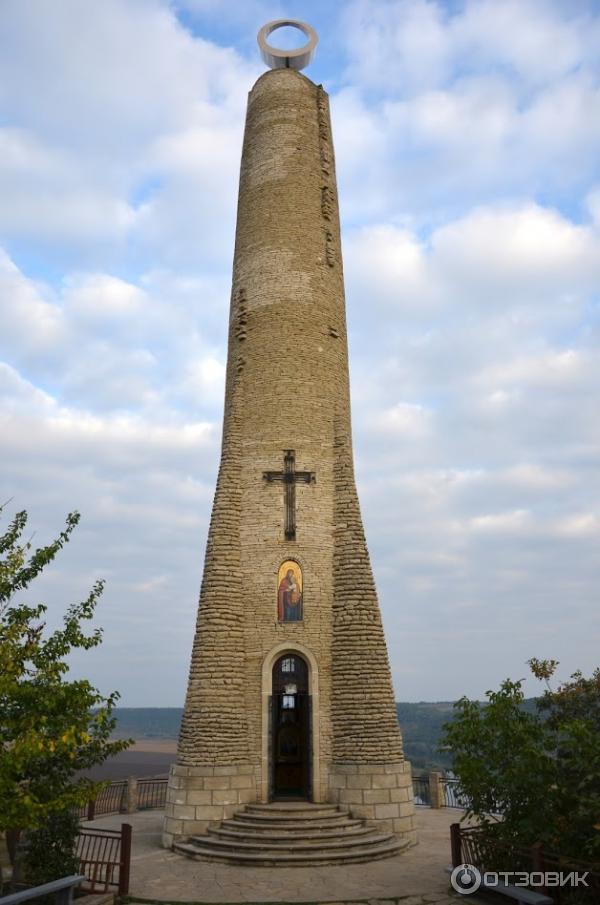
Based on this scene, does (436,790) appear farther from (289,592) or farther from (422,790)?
(289,592)

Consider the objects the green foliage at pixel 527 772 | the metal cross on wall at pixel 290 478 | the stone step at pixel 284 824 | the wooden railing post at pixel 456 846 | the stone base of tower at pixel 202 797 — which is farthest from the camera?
the metal cross on wall at pixel 290 478

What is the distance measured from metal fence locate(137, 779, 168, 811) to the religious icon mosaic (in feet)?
29.2

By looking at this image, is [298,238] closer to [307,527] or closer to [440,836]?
[307,527]

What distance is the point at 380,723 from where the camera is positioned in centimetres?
1650

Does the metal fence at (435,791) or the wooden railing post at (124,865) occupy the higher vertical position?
the metal fence at (435,791)

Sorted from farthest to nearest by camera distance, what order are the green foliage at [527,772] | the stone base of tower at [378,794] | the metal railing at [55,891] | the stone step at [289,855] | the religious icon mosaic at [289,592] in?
the religious icon mosaic at [289,592] < the stone base of tower at [378,794] < the stone step at [289,855] < the green foliage at [527,772] < the metal railing at [55,891]

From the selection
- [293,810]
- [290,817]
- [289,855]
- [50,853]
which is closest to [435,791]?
[293,810]

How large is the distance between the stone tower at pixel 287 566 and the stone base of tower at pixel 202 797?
0.03m

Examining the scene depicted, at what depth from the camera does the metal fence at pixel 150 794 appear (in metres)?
22.2

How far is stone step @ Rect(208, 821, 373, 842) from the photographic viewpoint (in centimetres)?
1432

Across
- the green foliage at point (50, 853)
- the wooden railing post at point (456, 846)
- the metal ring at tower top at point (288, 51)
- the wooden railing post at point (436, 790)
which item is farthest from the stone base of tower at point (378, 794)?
the metal ring at tower top at point (288, 51)

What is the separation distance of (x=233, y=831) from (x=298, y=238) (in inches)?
603

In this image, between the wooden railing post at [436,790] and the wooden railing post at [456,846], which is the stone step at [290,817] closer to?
the wooden railing post at [456,846]

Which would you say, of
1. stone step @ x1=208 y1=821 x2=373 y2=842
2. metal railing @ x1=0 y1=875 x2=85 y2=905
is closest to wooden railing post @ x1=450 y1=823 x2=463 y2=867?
stone step @ x1=208 y1=821 x2=373 y2=842
